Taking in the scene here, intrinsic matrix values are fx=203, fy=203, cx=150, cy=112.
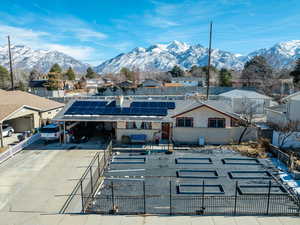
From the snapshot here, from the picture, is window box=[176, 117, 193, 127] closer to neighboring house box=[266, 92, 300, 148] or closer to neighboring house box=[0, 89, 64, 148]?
neighboring house box=[266, 92, 300, 148]

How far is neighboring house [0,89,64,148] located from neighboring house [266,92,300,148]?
80.6 ft

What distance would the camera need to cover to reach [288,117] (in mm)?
20266

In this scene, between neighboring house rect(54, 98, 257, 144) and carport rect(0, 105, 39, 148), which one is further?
carport rect(0, 105, 39, 148)

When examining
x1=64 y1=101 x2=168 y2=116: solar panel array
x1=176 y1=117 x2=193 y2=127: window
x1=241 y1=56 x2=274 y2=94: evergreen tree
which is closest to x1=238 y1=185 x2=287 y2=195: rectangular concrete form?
x1=176 y1=117 x2=193 y2=127: window

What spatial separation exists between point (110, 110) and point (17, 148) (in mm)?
8599

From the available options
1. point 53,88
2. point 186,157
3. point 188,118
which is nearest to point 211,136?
point 188,118

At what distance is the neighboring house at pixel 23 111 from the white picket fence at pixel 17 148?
2.78 m

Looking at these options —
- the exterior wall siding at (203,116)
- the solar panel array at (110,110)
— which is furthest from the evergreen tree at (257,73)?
the solar panel array at (110,110)

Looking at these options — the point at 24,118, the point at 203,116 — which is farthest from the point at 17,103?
the point at 203,116

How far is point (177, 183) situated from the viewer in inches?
464

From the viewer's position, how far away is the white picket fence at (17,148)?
1541 centimetres

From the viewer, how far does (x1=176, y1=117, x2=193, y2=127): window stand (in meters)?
19.2

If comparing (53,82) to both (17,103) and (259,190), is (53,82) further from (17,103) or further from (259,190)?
(259,190)

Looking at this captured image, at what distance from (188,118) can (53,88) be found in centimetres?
4740
